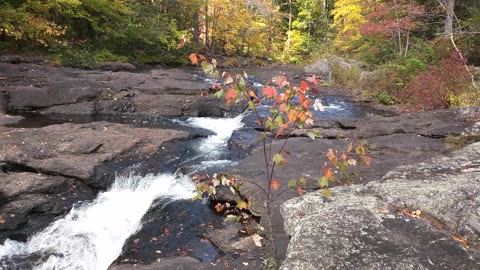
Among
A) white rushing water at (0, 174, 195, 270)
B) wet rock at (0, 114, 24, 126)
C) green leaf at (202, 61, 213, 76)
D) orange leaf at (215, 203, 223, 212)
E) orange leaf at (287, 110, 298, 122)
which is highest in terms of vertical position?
green leaf at (202, 61, 213, 76)

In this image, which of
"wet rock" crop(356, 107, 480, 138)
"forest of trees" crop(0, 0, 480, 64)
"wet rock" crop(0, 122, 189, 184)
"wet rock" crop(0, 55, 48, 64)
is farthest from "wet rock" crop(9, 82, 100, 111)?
"wet rock" crop(356, 107, 480, 138)

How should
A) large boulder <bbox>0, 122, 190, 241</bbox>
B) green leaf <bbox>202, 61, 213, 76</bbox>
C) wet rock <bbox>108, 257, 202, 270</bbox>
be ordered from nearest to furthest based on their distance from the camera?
1. green leaf <bbox>202, 61, 213, 76</bbox>
2. wet rock <bbox>108, 257, 202, 270</bbox>
3. large boulder <bbox>0, 122, 190, 241</bbox>

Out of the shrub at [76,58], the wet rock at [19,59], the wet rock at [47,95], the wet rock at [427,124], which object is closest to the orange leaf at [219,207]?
the wet rock at [427,124]

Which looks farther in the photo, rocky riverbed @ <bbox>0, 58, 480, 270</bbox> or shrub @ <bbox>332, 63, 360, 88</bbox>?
shrub @ <bbox>332, 63, 360, 88</bbox>

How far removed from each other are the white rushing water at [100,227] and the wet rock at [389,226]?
2.78m

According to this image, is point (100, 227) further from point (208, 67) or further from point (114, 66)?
point (114, 66)

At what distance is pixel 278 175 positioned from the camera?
6844mm

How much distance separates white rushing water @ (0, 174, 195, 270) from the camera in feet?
17.2

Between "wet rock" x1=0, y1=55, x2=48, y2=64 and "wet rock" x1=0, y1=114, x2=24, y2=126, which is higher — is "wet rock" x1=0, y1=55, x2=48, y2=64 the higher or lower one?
the higher one

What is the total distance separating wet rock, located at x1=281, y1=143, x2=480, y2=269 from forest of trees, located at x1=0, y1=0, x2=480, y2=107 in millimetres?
4160

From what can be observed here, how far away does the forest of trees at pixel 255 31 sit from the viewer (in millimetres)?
15336

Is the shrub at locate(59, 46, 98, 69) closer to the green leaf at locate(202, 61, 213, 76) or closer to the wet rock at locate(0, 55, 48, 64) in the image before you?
the wet rock at locate(0, 55, 48, 64)

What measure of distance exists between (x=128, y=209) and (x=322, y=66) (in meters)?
20.5

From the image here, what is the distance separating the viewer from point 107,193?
6.93m
